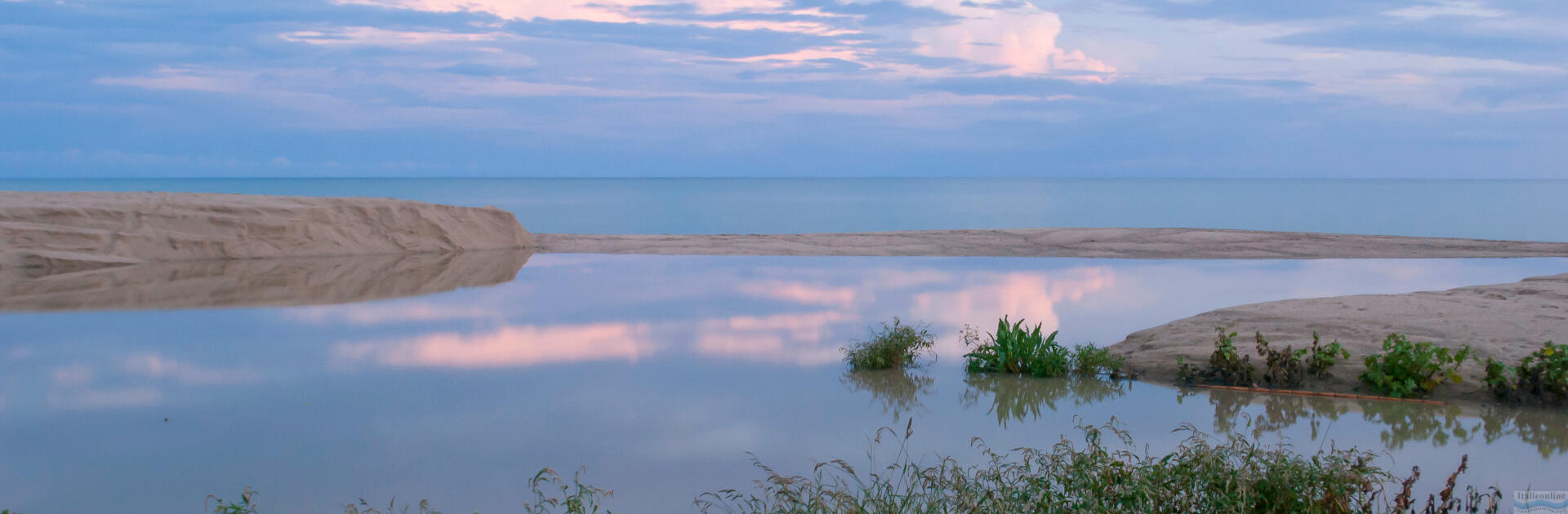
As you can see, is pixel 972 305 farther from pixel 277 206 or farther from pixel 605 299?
pixel 277 206

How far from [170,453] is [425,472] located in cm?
138

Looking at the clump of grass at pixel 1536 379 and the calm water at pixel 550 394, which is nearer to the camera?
the calm water at pixel 550 394

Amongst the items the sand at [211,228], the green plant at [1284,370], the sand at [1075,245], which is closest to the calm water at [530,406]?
the green plant at [1284,370]

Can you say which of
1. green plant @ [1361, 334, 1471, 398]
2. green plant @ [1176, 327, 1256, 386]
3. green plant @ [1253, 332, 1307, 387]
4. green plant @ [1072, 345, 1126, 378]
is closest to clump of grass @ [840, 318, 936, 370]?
green plant @ [1072, 345, 1126, 378]

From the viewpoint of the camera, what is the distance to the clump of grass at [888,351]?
721 centimetres

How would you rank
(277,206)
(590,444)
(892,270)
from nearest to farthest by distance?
(590,444), (892,270), (277,206)

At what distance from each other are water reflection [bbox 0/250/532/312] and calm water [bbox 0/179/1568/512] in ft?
0.32

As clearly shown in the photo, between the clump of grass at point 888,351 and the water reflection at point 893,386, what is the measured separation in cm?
7

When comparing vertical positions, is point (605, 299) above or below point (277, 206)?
below

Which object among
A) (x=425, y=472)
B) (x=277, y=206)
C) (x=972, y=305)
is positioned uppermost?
(x=277, y=206)

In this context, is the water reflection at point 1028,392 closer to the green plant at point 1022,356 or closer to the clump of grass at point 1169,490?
the green plant at point 1022,356

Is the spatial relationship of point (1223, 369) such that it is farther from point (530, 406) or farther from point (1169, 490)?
point (530, 406)

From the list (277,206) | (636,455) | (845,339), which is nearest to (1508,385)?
(845,339)

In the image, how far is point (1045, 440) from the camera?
534 centimetres
